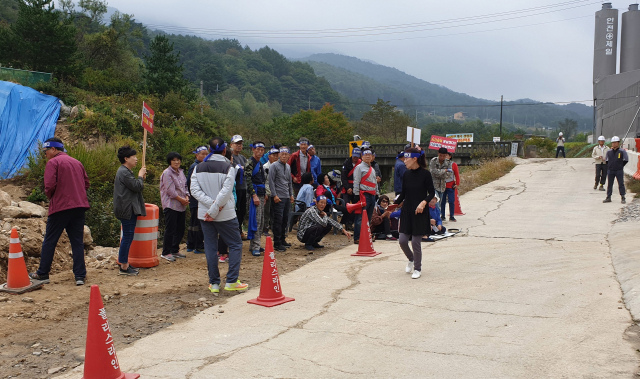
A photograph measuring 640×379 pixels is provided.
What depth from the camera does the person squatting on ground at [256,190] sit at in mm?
9336

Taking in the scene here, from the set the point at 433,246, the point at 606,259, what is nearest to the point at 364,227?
the point at 433,246

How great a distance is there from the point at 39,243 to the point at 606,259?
9.82m

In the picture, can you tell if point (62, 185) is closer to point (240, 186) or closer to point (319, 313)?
point (240, 186)

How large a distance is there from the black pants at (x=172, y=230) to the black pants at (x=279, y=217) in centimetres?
176

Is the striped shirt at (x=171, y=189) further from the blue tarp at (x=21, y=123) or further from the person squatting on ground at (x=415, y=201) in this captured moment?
the blue tarp at (x=21, y=123)

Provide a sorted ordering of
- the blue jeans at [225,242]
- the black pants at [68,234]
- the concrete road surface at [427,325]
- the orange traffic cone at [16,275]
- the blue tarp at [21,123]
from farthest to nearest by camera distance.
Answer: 1. the blue tarp at [21,123]
2. the black pants at [68,234]
3. the blue jeans at [225,242]
4. the orange traffic cone at [16,275]
5. the concrete road surface at [427,325]

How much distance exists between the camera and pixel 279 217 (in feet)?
32.3

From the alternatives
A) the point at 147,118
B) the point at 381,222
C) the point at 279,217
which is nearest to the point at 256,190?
the point at 279,217

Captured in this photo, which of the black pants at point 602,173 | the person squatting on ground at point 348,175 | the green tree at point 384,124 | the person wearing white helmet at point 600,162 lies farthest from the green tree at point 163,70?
the green tree at point 384,124

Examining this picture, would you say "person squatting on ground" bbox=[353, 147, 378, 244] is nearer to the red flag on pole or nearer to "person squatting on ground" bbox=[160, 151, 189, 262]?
"person squatting on ground" bbox=[160, 151, 189, 262]

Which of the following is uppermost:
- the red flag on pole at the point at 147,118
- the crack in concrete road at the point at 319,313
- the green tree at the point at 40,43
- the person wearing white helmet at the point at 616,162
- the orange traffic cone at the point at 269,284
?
the green tree at the point at 40,43

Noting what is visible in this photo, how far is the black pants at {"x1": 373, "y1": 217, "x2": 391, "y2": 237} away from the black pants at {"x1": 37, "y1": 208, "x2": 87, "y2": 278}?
20.3 ft

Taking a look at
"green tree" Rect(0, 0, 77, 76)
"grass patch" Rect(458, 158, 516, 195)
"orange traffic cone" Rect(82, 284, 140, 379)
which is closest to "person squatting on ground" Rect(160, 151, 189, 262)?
"orange traffic cone" Rect(82, 284, 140, 379)

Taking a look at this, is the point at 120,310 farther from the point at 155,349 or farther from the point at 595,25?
the point at 595,25
